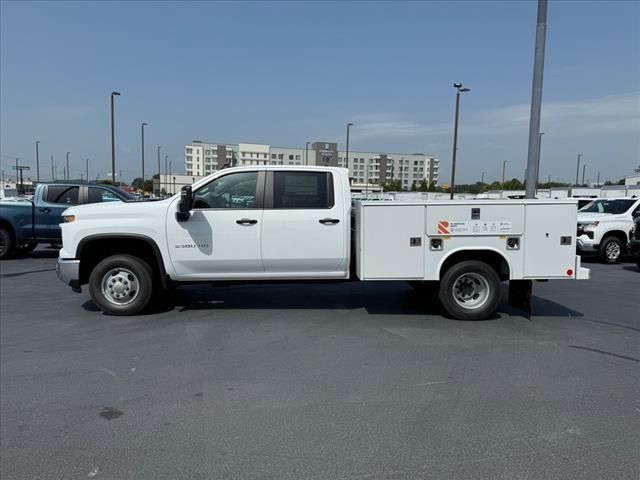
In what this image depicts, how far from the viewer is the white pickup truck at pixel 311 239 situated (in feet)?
20.2

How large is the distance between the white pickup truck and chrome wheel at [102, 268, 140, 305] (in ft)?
0.05

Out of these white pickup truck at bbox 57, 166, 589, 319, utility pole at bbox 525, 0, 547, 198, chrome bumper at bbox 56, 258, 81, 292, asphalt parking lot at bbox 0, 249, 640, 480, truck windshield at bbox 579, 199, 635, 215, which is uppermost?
utility pole at bbox 525, 0, 547, 198

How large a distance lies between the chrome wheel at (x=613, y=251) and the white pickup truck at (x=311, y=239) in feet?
25.5

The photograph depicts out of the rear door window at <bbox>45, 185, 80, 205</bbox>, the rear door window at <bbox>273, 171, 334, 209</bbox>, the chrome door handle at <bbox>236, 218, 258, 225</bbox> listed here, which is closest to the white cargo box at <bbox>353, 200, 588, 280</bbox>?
the rear door window at <bbox>273, 171, 334, 209</bbox>

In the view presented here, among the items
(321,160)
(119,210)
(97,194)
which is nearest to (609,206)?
(119,210)

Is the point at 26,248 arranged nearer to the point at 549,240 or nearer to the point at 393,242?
the point at 393,242

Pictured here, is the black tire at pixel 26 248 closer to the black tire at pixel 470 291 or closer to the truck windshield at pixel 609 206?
the black tire at pixel 470 291

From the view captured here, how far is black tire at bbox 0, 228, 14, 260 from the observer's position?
39.9ft

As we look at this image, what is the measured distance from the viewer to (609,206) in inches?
546

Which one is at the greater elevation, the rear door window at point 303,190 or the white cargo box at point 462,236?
the rear door window at point 303,190

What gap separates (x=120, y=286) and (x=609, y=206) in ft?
44.1

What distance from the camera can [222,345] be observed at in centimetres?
541

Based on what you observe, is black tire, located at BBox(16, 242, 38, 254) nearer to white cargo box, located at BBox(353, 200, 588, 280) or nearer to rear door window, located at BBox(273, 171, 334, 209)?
rear door window, located at BBox(273, 171, 334, 209)

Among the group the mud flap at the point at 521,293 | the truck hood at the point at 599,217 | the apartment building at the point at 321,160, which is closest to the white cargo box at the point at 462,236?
the mud flap at the point at 521,293
